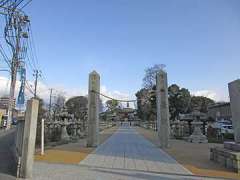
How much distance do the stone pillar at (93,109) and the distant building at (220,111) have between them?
162 ft

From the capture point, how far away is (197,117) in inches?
869

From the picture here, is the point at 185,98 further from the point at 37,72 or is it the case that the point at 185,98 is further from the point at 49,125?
the point at 49,125

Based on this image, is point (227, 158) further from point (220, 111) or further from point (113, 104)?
point (220, 111)

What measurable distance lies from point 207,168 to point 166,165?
1.33m

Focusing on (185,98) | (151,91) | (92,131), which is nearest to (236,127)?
(92,131)

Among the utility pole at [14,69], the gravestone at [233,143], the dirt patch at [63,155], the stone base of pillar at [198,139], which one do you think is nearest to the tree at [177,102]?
the stone base of pillar at [198,139]

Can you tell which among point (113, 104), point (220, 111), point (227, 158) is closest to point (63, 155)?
point (227, 158)

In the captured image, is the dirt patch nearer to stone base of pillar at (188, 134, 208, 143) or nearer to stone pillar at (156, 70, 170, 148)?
stone pillar at (156, 70, 170, 148)

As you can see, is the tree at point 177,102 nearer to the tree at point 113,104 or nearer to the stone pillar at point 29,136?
the tree at point 113,104

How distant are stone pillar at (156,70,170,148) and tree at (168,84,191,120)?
987 inches

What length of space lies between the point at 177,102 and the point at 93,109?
27.7m

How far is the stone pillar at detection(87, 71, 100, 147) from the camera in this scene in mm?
15422

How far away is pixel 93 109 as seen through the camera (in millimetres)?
15969

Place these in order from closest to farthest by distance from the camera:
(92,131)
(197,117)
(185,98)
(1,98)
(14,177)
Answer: (14,177) → (92,131) → (197,117) → (185,98) → (1,98)
